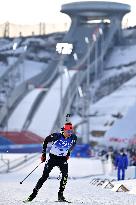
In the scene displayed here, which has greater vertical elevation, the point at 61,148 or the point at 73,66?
the point at 61,148

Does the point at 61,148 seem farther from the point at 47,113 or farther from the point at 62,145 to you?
the point at 47,113

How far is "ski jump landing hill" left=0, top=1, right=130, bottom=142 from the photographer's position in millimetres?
64406

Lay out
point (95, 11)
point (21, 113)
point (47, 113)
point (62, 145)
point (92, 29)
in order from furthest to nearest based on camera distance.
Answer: point (95, 11) → point (92, 29) → point (21, 113) → point (47, 113) → point (62, 145)

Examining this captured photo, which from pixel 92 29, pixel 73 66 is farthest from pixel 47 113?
pixel 92 29

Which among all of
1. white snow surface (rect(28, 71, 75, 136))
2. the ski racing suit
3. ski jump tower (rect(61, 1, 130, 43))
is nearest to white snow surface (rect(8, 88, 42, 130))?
white snow surface (rect(28, 71, 75, 136))

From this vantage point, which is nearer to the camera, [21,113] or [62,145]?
[62,145]

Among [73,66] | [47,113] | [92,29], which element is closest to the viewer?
[47,113]

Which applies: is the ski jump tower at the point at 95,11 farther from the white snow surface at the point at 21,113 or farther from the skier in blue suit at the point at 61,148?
the skier in blue suit at the point at 61,148

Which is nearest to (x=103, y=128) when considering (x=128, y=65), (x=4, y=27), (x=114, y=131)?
(x=114, y=131)

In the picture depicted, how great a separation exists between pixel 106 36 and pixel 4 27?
1481 centimetres

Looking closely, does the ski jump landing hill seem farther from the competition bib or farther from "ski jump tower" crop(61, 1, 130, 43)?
the competition bib

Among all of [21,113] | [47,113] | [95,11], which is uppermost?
[95,11]

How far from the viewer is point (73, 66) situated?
77375 mm

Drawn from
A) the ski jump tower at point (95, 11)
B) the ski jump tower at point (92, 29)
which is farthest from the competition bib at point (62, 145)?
the ski jump tower at point (95, 11)
